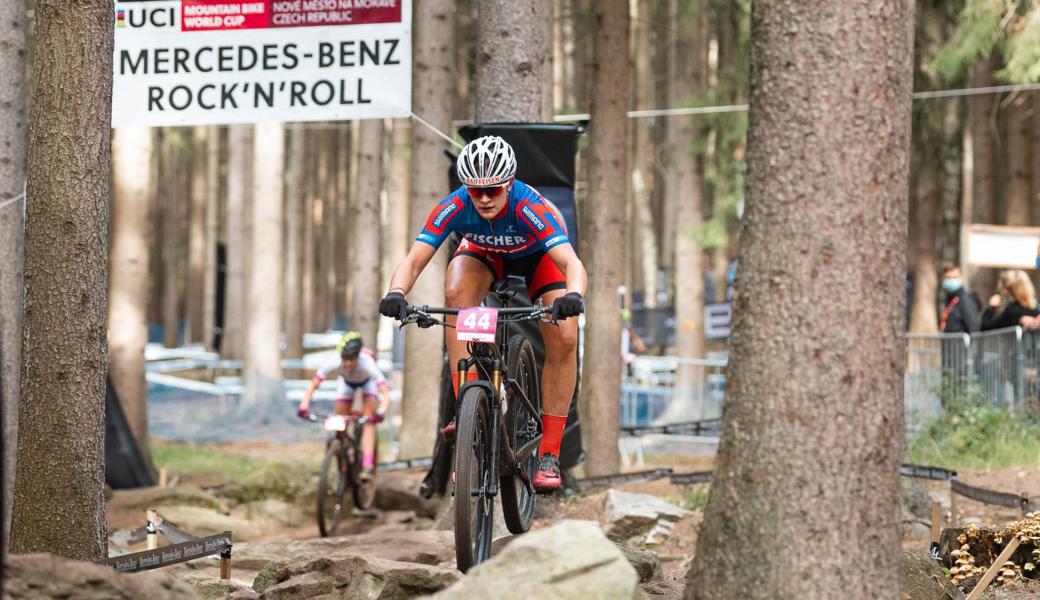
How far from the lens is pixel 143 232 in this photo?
16.2 metres

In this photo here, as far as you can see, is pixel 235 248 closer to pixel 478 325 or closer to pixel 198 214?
pixel 198 214

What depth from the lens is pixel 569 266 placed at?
6.82m

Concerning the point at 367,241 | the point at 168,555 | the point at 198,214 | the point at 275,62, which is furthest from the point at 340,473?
the point at 198,214

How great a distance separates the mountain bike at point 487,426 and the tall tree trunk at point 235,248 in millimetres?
20475

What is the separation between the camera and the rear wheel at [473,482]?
609 centimetres

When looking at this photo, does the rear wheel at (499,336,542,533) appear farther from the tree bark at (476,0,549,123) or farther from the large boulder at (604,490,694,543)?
the tree bark at (476,0,549,123)

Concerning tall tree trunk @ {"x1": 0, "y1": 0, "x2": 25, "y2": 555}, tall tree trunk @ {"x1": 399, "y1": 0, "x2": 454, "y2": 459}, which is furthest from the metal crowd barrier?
tall tree trunk @ {"x1": 0, "y1": 0, "x2": 25, "y2": 555}

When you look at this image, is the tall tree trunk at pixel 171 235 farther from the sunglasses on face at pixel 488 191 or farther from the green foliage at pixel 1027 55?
the sunglasses on face at pixel 488 191

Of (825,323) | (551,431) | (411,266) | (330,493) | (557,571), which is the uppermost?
(411,266)

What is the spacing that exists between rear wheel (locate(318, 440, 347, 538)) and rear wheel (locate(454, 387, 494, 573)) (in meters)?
6.57

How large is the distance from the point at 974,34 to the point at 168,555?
45.0 ft

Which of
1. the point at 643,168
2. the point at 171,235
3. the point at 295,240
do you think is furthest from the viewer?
the point at 171,235

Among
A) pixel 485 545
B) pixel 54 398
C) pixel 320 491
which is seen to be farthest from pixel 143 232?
pixel 485 545

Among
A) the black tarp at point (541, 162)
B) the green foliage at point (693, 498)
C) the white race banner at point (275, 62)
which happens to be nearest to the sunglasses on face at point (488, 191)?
the black tarp at point (541, 162)
